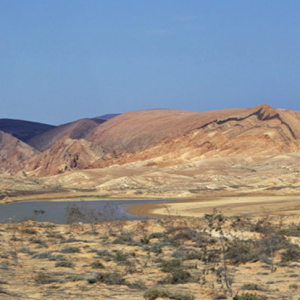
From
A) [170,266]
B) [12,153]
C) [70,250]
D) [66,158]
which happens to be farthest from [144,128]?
[170,266]

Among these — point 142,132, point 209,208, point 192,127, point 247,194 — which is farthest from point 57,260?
point 142,132

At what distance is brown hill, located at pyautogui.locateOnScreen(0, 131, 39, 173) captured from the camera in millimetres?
154962

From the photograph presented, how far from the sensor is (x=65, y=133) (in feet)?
623

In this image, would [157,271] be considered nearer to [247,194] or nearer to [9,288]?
[9,288]

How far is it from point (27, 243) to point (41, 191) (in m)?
56.9

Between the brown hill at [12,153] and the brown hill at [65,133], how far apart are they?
54.0 ft

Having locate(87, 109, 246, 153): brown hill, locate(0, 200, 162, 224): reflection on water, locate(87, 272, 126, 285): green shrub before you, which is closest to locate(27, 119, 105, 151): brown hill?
locate(87, 109, 246, 153): brown hill

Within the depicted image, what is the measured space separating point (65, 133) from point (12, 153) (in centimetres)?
2933

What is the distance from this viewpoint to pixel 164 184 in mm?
86125

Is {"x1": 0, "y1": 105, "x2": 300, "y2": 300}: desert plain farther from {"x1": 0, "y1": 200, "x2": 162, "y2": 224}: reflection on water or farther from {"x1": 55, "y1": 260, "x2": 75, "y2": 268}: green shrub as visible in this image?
{"x1": 0, "y1": 200, "x2": 162, "y2": 224}: reflection on water

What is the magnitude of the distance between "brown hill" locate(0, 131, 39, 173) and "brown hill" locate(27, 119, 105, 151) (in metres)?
16.5

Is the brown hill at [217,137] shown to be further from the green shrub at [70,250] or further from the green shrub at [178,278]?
the green shrub at [178,278]

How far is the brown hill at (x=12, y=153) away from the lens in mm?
154962

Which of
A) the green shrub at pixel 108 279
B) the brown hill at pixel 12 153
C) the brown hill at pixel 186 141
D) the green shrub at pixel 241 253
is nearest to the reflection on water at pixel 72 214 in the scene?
the green shrub at pixel 241 253
